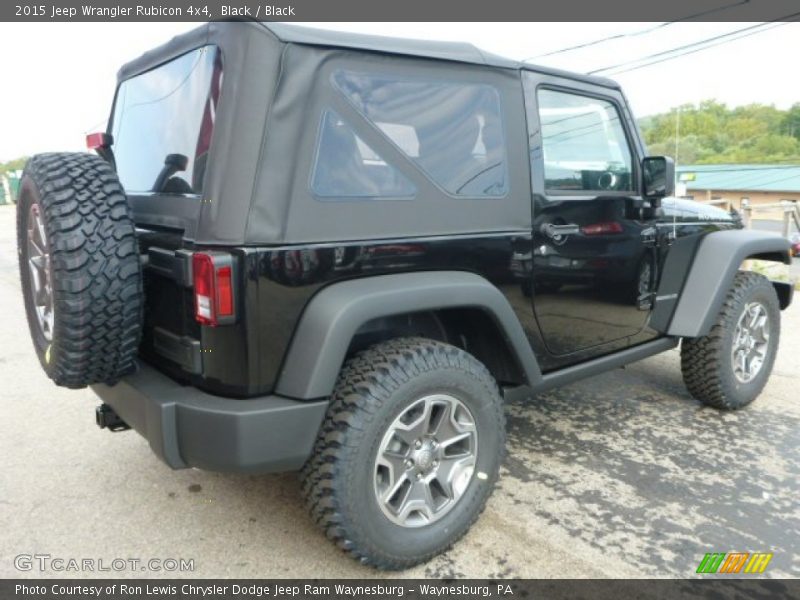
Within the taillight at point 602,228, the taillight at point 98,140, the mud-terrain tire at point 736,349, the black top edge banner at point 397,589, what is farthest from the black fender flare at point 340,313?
the mud-terrain tire at point 736,349

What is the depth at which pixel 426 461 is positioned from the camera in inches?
89.5

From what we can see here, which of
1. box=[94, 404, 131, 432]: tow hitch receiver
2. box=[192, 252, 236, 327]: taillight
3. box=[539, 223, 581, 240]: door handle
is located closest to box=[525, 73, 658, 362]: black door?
box=[539, 223, 581, 240]: door handle

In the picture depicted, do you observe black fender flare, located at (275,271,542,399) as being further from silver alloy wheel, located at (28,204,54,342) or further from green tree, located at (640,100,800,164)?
green tree, located at (640,100,800,164)

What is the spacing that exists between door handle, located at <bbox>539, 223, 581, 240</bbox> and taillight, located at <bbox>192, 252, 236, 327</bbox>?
4.72ft

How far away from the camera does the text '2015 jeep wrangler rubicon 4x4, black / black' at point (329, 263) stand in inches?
75.0

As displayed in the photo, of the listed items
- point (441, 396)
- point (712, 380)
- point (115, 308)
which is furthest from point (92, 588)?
point (712, 380)

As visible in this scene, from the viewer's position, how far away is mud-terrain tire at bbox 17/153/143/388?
1.90 meters

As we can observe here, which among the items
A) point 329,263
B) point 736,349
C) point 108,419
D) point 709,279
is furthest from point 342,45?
point 736,349

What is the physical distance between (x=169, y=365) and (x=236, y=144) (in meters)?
0.87

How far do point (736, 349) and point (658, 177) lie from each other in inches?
54.0

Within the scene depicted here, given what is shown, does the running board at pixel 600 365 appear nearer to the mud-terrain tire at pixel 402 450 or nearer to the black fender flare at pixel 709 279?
the black fender flare at pixel 709 279

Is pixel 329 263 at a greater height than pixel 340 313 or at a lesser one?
greater

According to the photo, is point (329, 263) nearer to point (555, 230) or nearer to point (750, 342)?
point (555, 230)

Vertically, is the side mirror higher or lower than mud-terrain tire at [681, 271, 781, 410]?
higher
